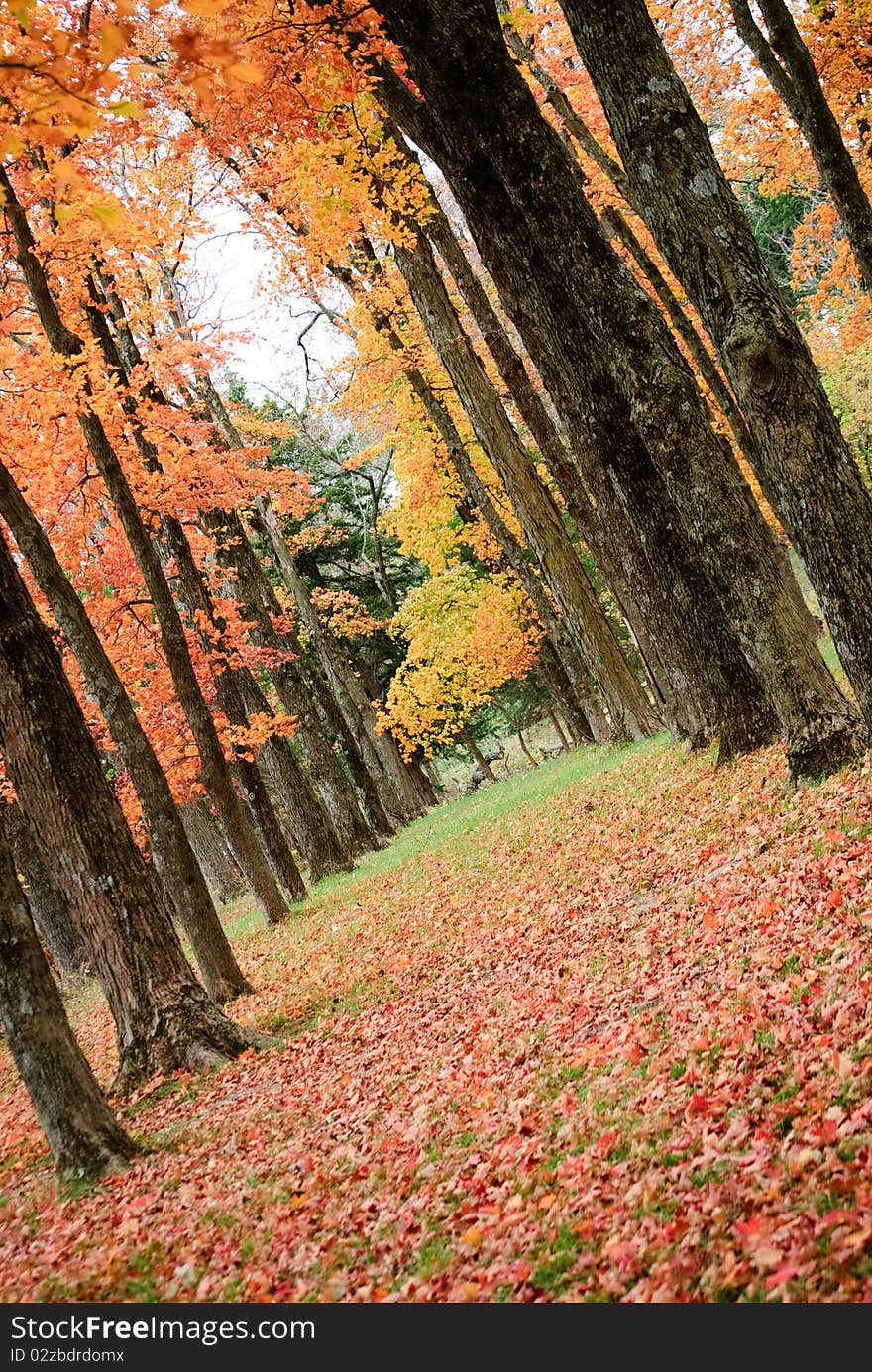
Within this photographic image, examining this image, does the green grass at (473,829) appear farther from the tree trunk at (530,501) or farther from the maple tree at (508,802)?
the tree trunk at (530,501)

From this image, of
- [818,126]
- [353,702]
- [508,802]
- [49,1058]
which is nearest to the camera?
[49,1058]

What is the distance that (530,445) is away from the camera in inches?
1294

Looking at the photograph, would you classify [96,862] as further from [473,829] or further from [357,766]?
[357,766]

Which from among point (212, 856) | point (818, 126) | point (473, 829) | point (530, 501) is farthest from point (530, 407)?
point (212, 856)

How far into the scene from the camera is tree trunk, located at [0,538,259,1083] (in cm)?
741

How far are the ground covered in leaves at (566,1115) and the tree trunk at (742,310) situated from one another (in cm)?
158

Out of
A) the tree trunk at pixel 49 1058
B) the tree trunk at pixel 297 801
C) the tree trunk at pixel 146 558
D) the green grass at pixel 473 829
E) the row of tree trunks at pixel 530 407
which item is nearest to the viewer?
the tree trunk at pixel 49 1058

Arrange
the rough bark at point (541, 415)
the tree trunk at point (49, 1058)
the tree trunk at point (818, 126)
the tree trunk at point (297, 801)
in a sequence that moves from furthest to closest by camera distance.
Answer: the tree trunk at point (297, 801) < the rough bark at point (541, 415) < the tree trunk at point (818, 126) < the tree trunk at point (49, 1058)

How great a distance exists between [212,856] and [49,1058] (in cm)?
2536

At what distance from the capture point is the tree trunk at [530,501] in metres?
16.1

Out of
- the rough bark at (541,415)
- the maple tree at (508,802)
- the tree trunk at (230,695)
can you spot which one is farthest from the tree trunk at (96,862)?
the rough bark at (541,415)

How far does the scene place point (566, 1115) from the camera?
4.73m

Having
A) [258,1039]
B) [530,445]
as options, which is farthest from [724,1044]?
[530,445]
